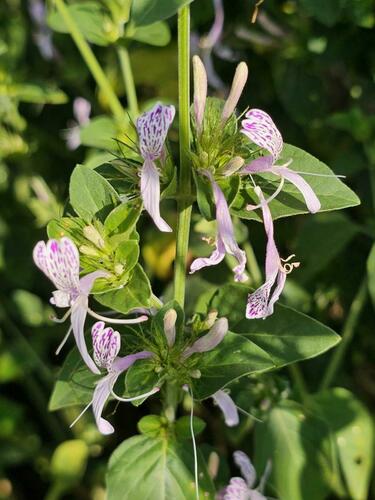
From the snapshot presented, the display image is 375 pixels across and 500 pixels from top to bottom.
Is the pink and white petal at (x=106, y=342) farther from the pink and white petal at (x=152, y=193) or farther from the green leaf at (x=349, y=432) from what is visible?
the green leaf at (x=349, y=432)

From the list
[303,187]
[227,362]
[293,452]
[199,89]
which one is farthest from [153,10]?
[293,452]

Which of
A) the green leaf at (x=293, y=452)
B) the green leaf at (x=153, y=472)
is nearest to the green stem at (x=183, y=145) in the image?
the green leaf at (x=153, y=472)

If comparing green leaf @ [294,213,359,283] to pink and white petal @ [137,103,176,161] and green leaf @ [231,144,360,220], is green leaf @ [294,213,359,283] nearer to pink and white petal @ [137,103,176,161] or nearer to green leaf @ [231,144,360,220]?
green leaf @ [231,144,360,220]

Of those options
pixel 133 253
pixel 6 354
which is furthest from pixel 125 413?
pixel 133 253

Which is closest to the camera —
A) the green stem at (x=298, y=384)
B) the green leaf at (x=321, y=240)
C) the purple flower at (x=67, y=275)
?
the purple flower at (x=67, y=275)

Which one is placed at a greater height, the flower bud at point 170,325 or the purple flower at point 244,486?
the flower bud at point 170,325

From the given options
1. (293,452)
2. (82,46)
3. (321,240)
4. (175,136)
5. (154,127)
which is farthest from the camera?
(175,136)

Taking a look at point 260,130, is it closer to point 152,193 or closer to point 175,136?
point 152,193
